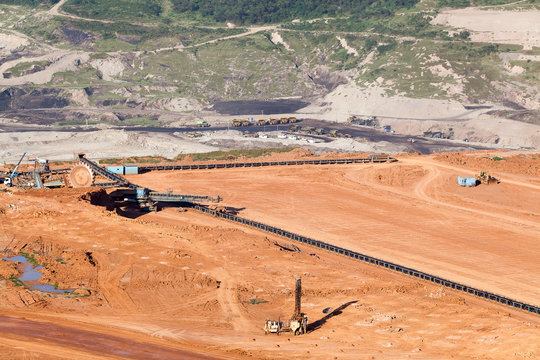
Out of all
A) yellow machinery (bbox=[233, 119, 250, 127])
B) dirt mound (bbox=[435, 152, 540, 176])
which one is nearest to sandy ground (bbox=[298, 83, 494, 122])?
yellow machinery (bbox=[233, 119, 250, 127])

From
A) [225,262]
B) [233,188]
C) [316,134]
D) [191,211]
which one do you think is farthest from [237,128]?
[225,262]

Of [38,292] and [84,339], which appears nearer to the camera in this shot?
[84,339]

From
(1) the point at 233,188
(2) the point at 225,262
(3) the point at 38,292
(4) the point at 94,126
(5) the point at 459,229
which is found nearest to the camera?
(3) the point at 38,292

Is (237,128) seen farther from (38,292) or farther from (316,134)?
(38,292)

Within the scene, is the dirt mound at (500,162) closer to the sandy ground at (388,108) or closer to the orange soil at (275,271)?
the orange soil at (275,271)

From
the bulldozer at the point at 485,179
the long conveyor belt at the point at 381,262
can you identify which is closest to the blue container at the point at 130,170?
the long conveyor belt at the point at 381,262

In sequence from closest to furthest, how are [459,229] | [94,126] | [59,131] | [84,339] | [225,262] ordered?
[84,339] → [225,262] → [459,229] → [59,131] → [94,126]

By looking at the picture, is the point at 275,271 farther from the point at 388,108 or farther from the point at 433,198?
the point at 388,108
